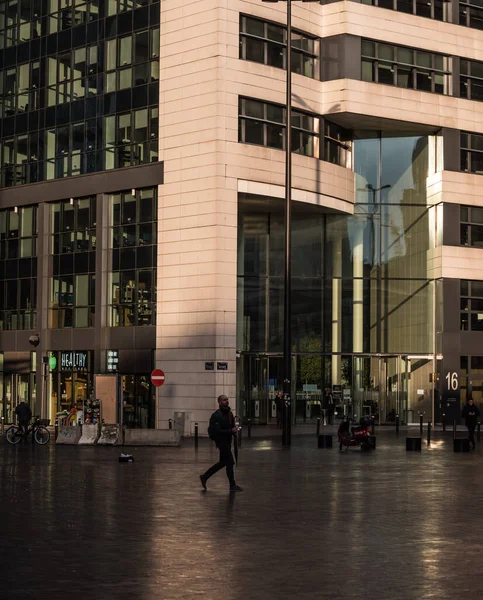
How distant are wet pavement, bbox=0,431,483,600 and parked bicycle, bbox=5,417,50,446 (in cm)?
1113

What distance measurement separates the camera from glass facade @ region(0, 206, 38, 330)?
180 feet

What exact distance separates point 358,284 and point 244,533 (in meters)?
38.9

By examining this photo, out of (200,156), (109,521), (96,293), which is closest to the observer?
(109,521)

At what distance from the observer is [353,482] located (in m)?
23.9

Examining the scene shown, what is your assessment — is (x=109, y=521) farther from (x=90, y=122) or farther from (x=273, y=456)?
(x=90, y=122)

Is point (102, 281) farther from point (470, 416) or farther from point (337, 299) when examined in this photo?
point (470, 416)

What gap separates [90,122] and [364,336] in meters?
15.9

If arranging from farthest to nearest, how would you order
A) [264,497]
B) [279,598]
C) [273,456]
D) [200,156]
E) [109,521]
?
[200,156] → [273,456] → [264,497] → [109,521] → [279,598]

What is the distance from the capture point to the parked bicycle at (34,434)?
39.7m

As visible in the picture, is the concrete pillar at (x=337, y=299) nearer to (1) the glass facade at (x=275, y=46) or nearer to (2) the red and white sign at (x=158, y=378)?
(1) the glass facade at (x=275, y=46)

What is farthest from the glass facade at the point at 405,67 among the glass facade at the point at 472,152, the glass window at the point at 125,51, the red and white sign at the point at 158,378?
the red and white sign at the point at 158,378

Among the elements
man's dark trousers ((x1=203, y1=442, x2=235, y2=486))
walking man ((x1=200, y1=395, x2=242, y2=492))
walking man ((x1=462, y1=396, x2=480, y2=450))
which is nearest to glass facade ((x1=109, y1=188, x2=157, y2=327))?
walking man ((x1=462, y1=396, x2=480, y2=450))

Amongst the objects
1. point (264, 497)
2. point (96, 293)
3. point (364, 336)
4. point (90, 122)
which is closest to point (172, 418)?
point (96, 293)

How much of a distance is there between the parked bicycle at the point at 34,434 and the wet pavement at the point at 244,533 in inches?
438
